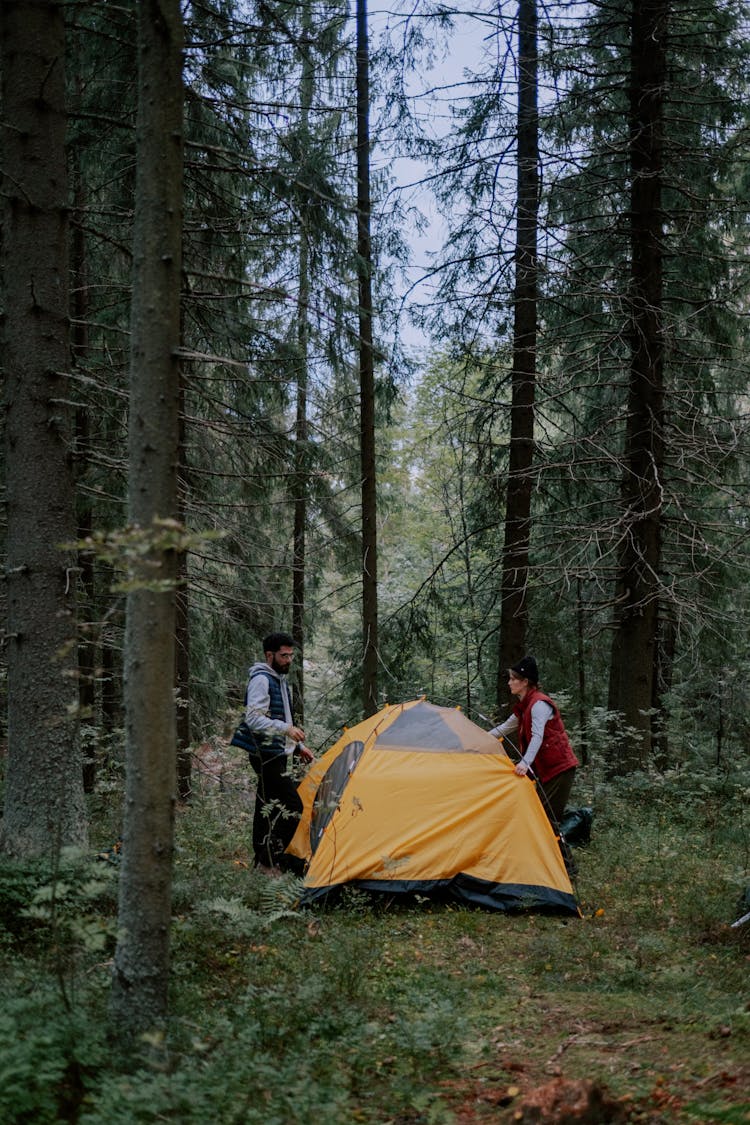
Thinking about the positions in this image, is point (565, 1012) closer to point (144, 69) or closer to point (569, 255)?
point (144, 69)

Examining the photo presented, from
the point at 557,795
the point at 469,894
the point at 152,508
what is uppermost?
the point at 152,508

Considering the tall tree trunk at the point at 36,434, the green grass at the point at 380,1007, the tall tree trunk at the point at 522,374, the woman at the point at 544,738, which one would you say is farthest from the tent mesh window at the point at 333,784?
the tall tree trunk at the point at 522,374

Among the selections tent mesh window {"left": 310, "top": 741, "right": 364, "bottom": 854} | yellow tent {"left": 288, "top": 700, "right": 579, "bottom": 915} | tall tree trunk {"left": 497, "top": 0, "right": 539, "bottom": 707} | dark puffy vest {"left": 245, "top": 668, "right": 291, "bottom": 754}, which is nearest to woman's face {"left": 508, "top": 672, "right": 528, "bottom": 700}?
yellow tent {"left": 288, "top": 700, "right": 579, "bottom": 915}

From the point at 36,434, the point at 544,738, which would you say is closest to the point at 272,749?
the point at 544,738

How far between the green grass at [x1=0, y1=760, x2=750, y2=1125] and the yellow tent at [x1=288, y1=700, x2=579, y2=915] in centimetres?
20

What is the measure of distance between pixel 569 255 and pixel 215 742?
28.8ft

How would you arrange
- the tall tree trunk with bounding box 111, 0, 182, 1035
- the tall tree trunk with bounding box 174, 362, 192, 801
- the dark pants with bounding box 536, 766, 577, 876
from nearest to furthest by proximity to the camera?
1. the tall tree trunk with bounding box 111, 0, 182, 1035
2. the dark pants with bounding box 536, 766, 577, 876
3. the tall tree trunk with bounding box 174, 362, 192, 801

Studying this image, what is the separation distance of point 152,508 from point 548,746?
4943 millimetres

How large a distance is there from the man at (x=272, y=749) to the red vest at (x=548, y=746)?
1.98 metres

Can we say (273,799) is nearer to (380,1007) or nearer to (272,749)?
(272,749)

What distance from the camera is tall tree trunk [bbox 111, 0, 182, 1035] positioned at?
379cm

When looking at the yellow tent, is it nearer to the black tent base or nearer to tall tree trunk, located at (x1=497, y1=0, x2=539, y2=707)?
the black tent base

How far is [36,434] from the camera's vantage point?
620 cm

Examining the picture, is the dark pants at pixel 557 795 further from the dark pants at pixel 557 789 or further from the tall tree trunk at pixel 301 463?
the tall tree trunk at pixel 301 463
